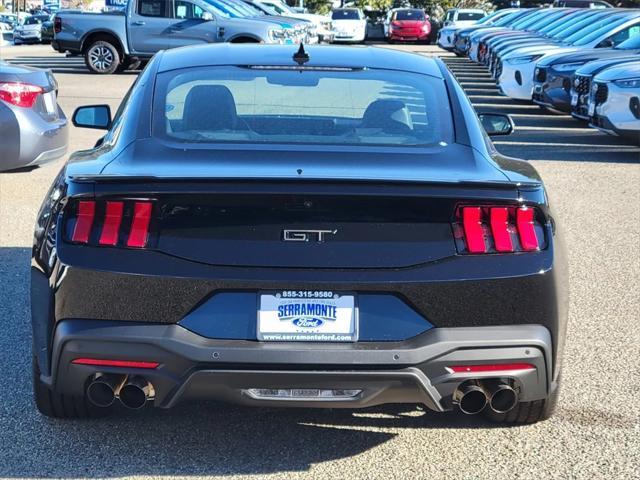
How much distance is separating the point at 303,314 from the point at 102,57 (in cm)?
2311

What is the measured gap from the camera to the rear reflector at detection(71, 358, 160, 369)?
3707 millimetres

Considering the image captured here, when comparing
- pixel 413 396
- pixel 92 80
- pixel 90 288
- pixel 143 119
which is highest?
pixel 143 119

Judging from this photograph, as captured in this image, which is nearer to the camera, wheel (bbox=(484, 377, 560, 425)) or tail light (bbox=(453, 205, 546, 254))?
tail light (bbox=(453, 205, 546, 254))

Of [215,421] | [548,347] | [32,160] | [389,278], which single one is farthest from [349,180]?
[32,160]

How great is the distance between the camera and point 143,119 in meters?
4.46

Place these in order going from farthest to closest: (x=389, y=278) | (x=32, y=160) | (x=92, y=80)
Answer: (x=92, y=80) → (x=32, y=160) → (x=389, y=278)

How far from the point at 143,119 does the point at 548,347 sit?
1.87 metres

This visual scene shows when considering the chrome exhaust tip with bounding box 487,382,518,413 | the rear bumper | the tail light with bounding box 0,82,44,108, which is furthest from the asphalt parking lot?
the tail light with bounding box 0,82,44,108

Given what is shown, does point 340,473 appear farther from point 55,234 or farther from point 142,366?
point 55,234

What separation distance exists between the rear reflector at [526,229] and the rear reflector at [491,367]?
1.33 feet

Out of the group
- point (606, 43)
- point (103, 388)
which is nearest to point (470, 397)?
point (103, 388)

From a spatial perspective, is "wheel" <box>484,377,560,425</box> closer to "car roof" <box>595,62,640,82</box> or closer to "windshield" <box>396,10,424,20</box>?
"car roof" <box>595,62,640,82</box>

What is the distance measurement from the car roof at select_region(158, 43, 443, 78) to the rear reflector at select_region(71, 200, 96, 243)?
1.40 meters

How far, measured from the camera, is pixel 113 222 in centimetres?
370
